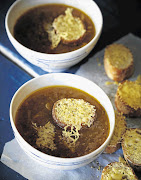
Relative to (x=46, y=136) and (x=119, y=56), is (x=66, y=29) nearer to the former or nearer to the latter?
(x=119, y=56)

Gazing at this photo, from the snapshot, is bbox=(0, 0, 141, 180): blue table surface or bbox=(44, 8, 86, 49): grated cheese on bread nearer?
bbox=(0, 0, 141, 180): blue table surface

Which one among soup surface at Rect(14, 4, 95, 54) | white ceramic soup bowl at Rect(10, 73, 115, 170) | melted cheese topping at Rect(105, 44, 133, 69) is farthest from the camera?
melted cheese topping at Rect(105, 44, 133, 69)

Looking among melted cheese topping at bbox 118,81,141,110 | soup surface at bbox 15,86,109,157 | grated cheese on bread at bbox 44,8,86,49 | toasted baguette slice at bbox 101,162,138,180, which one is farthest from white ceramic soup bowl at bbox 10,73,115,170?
grated cheese on bread at bbox 44,8,86,49

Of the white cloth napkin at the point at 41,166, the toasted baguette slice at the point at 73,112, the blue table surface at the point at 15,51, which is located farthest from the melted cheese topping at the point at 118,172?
the blue table surface at the point at 15,51

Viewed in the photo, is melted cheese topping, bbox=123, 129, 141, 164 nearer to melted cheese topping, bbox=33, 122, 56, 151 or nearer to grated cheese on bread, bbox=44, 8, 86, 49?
melted cheese topping, bbox=33, 122, 56, 151

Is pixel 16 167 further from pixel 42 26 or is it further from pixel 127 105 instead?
pixel 42 26

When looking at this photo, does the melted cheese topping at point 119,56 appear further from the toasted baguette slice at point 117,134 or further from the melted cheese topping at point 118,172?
the melted cheese topping at point 118,172

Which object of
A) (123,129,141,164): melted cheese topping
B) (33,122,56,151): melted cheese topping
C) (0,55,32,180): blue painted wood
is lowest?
(123,129,141,164): melted cheese topping
